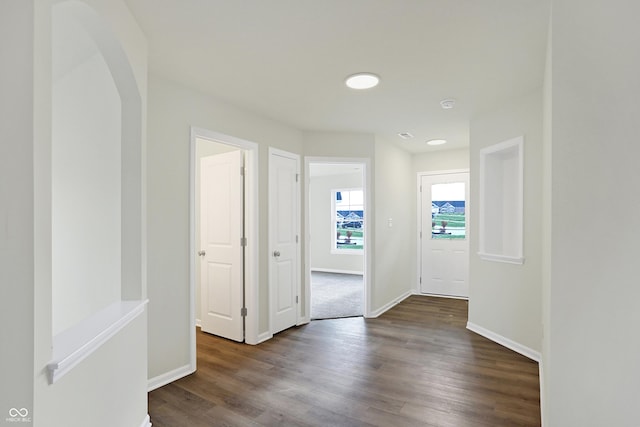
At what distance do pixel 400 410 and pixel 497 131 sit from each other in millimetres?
2957

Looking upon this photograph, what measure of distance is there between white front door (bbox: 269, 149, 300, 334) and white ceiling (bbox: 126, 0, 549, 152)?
74 cm

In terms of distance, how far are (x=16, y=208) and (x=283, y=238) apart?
3029 mm

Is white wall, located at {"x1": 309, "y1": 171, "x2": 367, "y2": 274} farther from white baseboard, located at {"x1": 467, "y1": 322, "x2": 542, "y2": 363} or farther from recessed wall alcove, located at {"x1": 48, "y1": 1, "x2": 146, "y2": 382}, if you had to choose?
recessed wall alcove, located at {"x1": 48, "y1": 1, "x2": 146, "y2": 382}

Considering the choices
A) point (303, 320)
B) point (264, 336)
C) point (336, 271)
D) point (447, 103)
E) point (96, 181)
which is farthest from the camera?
point (336, 271)

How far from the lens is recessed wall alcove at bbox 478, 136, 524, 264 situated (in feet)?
12.3

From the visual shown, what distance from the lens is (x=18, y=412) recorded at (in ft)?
3.47

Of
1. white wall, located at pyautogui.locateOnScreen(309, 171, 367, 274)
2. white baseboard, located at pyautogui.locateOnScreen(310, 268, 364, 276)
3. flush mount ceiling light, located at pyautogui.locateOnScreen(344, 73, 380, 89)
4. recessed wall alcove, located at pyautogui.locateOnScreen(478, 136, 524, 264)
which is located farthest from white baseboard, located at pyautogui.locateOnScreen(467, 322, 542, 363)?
white wall, located at pyautogui.locateOnScreen(309, 171, 367, 274)

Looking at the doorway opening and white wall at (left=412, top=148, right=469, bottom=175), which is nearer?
white wall at (left=412, top=148, right=469, bottom=175)

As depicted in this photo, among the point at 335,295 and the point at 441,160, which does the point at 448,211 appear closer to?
the point at 441,160

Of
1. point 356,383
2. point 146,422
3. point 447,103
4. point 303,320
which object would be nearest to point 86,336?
point 146,422

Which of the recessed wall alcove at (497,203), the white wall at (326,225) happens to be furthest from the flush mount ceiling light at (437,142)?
the white wall at (326,225)

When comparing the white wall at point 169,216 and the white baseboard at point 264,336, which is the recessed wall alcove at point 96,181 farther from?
the white baseboard at point 264,336

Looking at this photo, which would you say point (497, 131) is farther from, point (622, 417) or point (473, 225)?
point (622, 417)

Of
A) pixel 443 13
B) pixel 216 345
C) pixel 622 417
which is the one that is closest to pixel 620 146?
pixel 443 13
